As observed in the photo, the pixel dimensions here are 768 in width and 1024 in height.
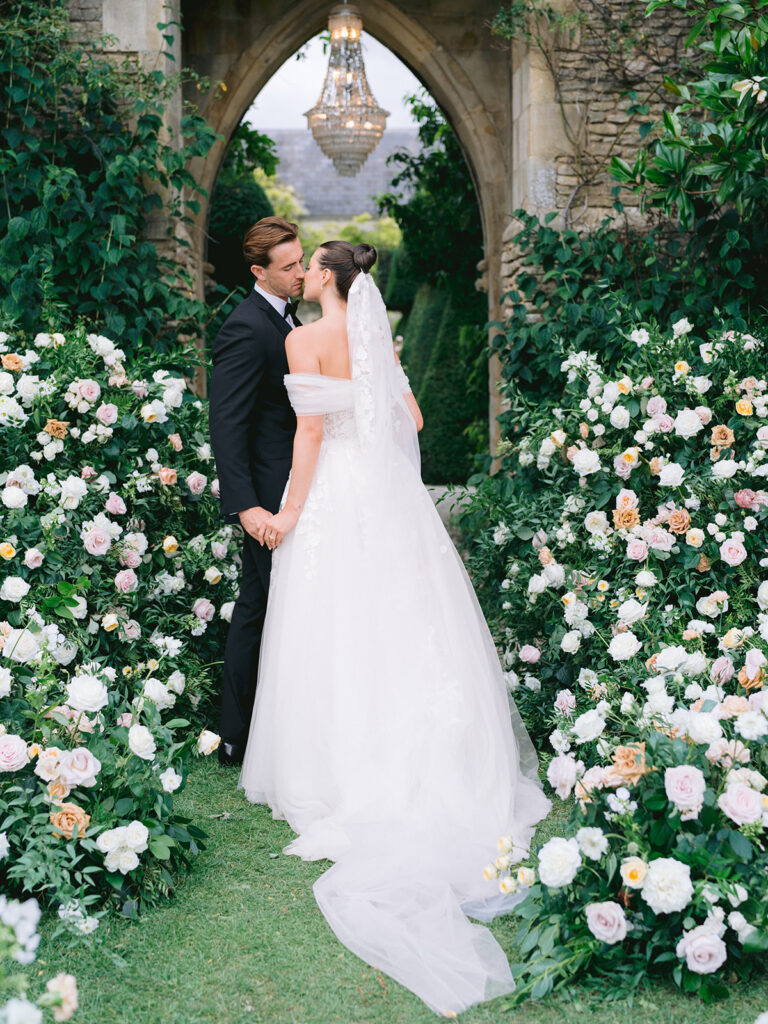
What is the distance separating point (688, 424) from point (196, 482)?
204cm

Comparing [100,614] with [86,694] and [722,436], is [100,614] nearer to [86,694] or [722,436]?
[86,694]

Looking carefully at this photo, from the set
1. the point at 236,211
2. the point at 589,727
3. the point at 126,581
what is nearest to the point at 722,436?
the point at 589,727

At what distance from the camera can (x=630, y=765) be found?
2297 millimetres

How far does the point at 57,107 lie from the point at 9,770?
4.11m

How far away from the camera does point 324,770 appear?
127 inches

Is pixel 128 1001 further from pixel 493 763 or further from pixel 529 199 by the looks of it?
pixel 529 199

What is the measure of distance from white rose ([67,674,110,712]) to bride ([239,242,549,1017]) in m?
0.78

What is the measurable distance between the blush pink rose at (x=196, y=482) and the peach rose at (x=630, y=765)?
8.13 feet

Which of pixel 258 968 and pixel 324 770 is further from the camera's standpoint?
pixel 324 770

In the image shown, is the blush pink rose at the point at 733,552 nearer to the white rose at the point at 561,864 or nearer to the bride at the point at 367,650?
the bride at the point at 367,650

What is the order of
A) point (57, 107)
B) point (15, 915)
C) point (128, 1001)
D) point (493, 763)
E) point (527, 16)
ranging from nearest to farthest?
point (15, 915)
point (128, 1001)
point (493, 763)
point (57, 107)
point (527, 16)

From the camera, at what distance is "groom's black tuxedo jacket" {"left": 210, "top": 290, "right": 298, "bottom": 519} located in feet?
12.0

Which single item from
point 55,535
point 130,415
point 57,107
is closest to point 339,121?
point 57,107

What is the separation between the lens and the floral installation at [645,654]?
2.19 m
